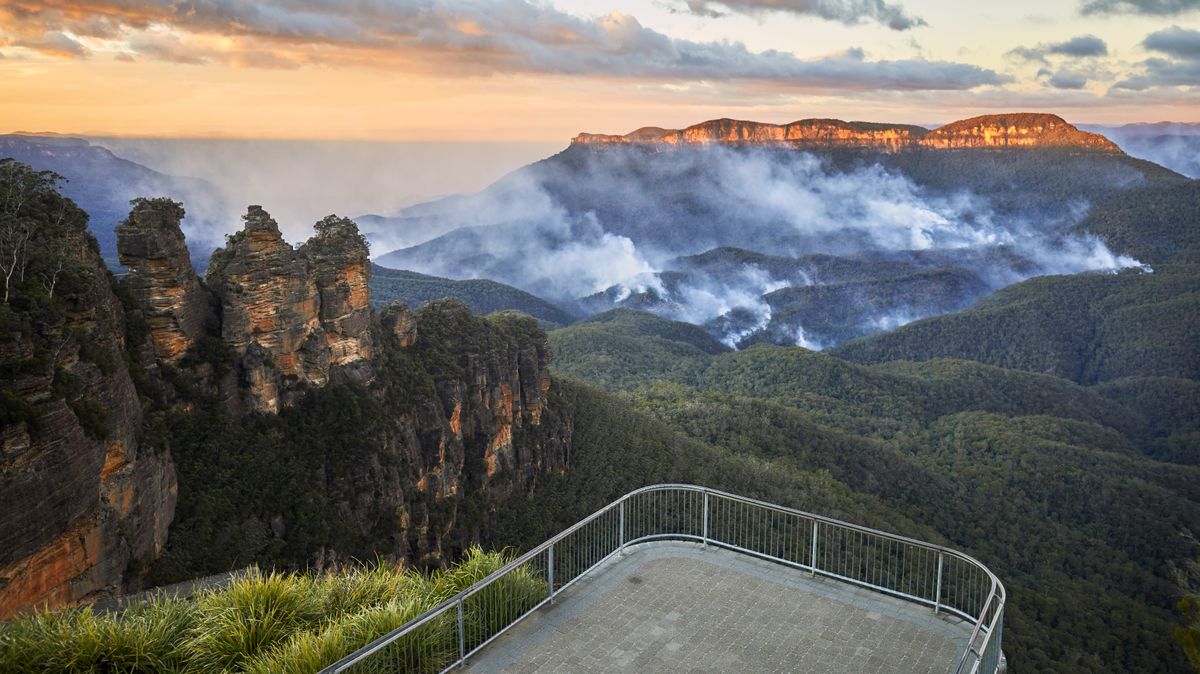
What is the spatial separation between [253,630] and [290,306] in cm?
3084

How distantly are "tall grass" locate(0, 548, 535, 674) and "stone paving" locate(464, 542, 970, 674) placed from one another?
0.75m

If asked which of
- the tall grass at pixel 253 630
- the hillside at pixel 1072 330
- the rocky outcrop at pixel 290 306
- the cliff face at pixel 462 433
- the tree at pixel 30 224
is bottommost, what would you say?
the hillside at pixel 1072 330

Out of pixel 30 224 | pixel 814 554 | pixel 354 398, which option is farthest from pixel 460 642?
pixel 354 398

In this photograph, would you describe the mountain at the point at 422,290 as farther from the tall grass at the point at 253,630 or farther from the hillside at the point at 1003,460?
the tall grass at the point at 253,630

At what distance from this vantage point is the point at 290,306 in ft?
136

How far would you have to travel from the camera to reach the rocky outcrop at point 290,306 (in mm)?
38812

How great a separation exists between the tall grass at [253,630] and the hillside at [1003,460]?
45465mm

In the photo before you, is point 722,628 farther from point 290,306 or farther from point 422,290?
point 422,290

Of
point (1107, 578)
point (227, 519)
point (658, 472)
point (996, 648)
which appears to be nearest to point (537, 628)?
point (996, 648)

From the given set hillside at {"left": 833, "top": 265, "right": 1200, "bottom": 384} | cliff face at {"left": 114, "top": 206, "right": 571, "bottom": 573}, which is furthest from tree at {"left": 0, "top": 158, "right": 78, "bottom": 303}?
hillside at {"left": 833, "top": 265, "right": 1200, "bottom": 384}

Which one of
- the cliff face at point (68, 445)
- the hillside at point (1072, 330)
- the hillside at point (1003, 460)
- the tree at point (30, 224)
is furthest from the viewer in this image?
the hillside at point (1072, 330)

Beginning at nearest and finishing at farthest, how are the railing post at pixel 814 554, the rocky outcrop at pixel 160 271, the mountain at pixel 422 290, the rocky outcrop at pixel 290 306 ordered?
the railing post at pixel 814 554 → the rocky outcrop at pixel 160 271 → the rocky outcrop at pixel 290 306 → the mountain at pixel 422 290

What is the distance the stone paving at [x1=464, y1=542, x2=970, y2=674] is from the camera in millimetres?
13141

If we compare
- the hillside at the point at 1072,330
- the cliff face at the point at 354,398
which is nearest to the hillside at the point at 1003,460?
the cliff face at the point at 354,398
